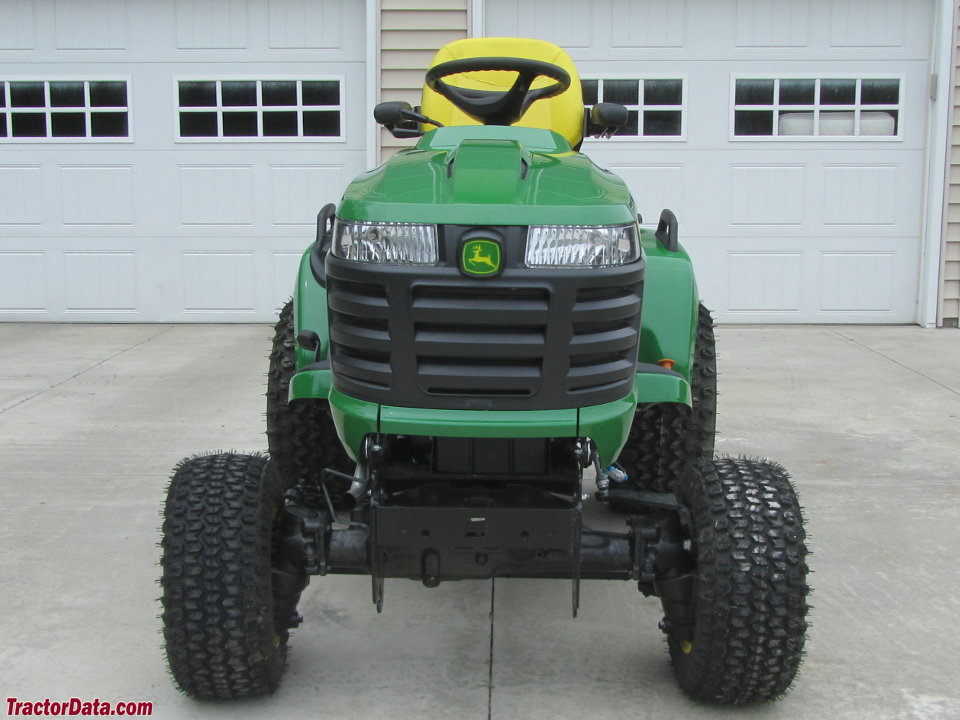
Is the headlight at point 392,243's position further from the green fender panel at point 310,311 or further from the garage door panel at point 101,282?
the garage door panel at point 101,282

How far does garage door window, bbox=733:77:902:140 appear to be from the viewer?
348 inches

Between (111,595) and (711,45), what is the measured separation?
6780 millimetres

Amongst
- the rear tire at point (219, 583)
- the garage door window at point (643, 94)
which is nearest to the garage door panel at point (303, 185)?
the garage door window at point (643, 94)

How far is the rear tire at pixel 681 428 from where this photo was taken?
367cm

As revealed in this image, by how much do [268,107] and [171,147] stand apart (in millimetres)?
838

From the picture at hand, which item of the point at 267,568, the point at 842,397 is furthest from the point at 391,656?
the point at 842,397

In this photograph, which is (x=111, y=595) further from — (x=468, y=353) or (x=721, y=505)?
(x=721, y=505)

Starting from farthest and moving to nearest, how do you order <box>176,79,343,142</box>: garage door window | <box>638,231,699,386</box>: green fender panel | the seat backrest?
1. <box>176,79,343,142</box>: garage door window
2. the seat backrest
3. <box>638,231,699,386</box>: green fender panel

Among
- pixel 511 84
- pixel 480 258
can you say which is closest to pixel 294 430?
pixel 480 258

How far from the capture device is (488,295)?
2.43 meters

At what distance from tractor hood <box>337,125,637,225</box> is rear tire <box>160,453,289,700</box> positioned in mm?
717

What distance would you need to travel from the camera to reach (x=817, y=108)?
349 inches

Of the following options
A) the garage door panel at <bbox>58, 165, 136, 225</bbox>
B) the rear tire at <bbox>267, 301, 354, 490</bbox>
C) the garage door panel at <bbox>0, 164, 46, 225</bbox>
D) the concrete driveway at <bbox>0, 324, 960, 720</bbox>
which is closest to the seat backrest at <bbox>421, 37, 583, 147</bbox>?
the rear tire at <bbox>267, 301, 354, 490</bbox>

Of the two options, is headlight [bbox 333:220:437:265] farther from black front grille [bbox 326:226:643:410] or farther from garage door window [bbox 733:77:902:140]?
garage door window [bbox 733:77:902:140]
